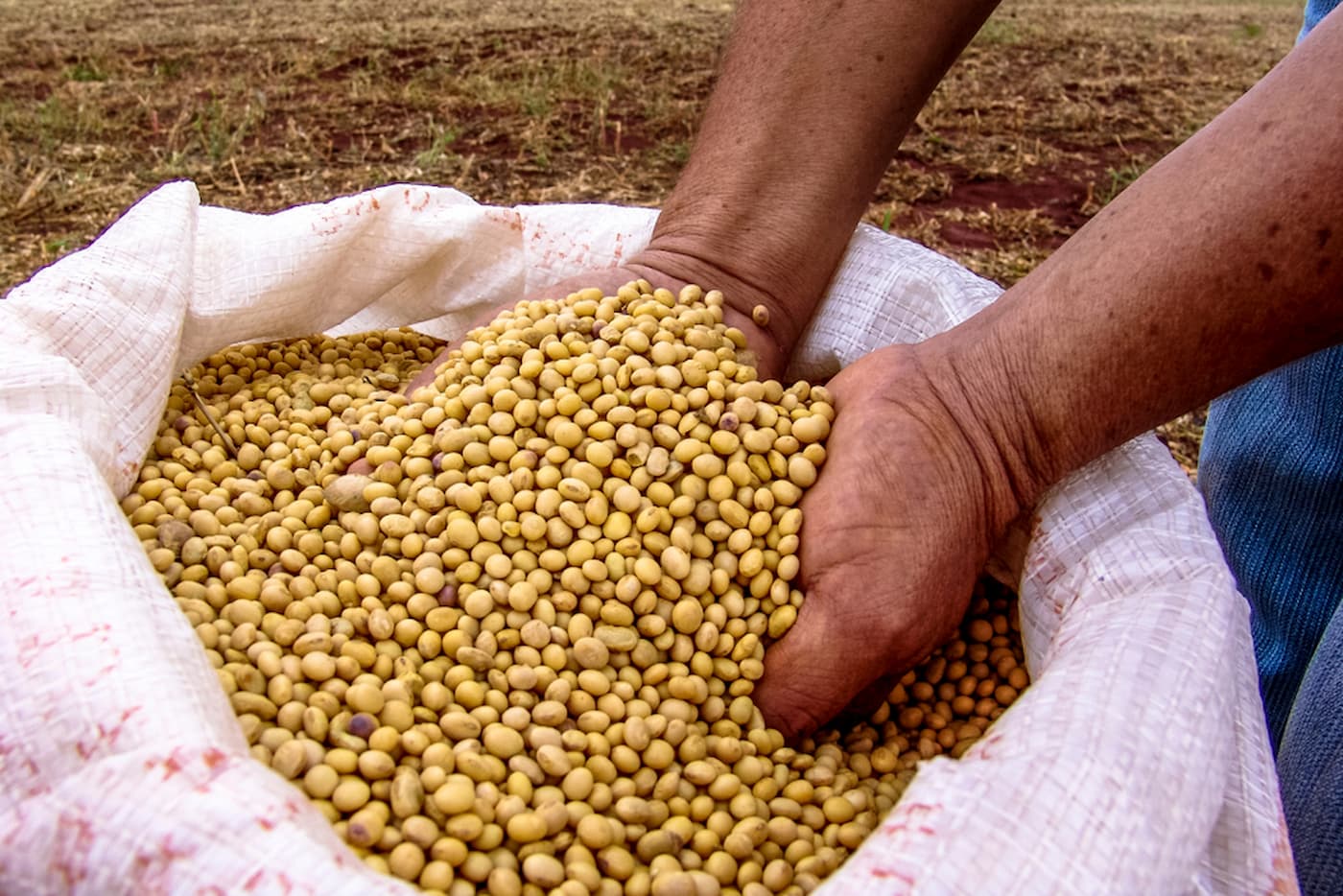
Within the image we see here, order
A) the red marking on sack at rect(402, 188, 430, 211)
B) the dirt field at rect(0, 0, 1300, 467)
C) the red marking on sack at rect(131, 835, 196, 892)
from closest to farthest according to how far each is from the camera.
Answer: the red marking on sack at rect(131, 835, 196, 892) → the red marking on sack at rect(402, 188, 430, 211) → the dirt field at rect(0, 0, 1300, 467)

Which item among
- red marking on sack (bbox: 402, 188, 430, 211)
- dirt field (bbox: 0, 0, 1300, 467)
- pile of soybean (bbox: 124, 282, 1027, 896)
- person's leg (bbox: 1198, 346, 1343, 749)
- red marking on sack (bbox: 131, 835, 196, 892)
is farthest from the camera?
dirt field (bbox: 0, 0, 1300, 467)

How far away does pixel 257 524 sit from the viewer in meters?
1.59

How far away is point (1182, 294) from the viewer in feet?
4.35

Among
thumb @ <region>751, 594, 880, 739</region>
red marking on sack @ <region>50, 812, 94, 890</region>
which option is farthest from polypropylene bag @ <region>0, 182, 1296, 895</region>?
thumb @ <region>751, 594, 880, 739</region>

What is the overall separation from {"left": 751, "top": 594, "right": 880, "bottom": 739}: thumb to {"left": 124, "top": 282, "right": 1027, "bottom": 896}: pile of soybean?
3 centimetres

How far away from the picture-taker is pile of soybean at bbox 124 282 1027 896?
1229 millimetres

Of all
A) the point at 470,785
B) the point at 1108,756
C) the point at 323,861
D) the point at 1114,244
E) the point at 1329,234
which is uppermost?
the point at 1329,234

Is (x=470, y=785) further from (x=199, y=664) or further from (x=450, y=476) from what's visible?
(x=450, y=476)

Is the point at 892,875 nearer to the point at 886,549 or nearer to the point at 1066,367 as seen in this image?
the point at 886,549

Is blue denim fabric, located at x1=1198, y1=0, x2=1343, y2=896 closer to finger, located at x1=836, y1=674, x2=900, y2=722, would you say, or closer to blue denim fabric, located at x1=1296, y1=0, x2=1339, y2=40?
blue denim fabric, located at x1=1296, y1=0, x2=1339, y2=40

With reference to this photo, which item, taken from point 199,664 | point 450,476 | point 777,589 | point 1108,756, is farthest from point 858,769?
point 199,664

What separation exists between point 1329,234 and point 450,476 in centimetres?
116

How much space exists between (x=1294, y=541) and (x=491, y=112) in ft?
16.1

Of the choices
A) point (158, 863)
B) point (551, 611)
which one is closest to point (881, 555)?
point (551, 611)
